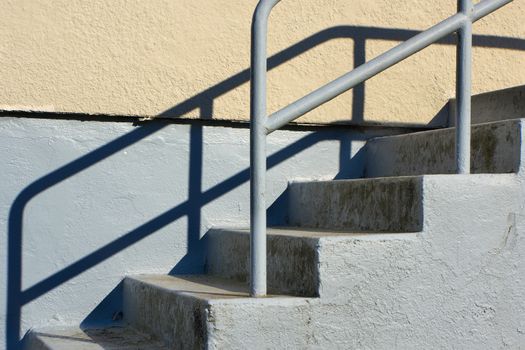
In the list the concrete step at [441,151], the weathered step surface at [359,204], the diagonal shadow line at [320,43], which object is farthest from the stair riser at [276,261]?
the concrete step at [441,151]

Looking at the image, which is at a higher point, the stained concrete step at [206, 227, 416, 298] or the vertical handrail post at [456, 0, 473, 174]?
the vertical handrail post at [456, 0, 473, 174]

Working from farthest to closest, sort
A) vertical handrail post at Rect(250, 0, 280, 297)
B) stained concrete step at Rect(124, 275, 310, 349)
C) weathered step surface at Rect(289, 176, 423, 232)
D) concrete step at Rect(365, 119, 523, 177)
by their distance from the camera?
concrete step at Rect(365, 119, 523, 177) → weathered step surface at Rect(289, 176, 423, 232) → vertical handrail post at Rect(250, 0, 280, 297) → stained concrete step at Rect(124, 275, 310, 349)

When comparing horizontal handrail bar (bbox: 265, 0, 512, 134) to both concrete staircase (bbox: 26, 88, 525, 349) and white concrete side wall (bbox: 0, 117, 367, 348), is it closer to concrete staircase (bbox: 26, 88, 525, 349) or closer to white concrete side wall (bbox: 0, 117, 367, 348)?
concrete staircase (bbox: 26, 88, 525, 349)

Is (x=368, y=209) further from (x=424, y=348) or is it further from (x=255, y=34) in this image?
(x=255, y=34)

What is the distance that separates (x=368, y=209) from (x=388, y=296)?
0.42 metres

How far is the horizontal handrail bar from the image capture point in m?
2.65

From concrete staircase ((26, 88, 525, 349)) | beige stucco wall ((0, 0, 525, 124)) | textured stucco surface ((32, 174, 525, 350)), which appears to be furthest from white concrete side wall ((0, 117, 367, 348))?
textured stucco surface ((32, 174, 525, 350))

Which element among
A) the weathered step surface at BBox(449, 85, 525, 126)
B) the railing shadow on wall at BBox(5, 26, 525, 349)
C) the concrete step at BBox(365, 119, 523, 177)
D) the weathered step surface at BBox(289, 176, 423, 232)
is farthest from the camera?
the weathered step surface at BBox(449, 85, 525, 126)

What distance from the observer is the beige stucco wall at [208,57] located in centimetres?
336

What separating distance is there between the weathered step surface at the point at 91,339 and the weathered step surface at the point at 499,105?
1.60 meters

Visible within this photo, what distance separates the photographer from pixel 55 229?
334 cm

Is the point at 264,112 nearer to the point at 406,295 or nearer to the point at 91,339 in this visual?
the point at 406,295

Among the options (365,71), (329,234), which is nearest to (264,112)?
(365,71)

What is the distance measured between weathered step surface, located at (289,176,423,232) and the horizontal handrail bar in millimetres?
348
